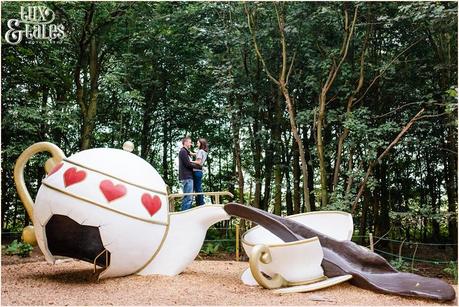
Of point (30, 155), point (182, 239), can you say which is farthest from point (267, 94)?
point (30, 155)

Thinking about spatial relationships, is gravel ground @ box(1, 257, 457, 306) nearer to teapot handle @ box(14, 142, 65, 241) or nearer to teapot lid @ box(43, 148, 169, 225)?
teapot lid @ box(43, 148, 169, 225)

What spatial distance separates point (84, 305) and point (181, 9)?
9.88 m

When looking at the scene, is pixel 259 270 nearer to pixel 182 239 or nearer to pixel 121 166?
pixel 182 239

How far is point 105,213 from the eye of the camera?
6102 millimetres

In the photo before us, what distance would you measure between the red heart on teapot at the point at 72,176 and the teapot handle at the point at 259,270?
2.31m

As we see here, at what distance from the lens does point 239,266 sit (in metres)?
8.97

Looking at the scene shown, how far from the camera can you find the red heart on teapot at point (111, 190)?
618 cm

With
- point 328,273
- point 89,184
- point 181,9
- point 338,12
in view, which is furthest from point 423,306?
point 181,9

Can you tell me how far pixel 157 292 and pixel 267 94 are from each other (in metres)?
9.14

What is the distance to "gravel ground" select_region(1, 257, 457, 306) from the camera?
559 centimetres

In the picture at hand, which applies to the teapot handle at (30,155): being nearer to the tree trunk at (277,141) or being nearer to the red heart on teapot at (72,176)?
the red heart on teapot at (72,176)

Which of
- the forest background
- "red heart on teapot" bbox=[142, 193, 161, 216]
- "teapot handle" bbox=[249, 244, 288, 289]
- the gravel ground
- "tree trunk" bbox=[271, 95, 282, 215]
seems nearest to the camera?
the gravel ground

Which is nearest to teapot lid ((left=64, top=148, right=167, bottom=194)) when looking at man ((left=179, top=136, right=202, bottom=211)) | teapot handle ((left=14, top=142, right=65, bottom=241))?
teapot handle ((left=14, top=142, right=65, bottom=241))

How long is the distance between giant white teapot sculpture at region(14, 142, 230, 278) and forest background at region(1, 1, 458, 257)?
5456 mm
